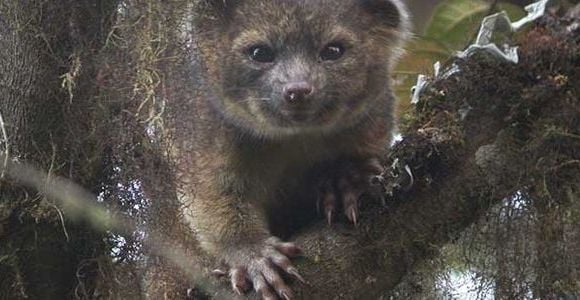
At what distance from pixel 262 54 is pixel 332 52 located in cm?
24

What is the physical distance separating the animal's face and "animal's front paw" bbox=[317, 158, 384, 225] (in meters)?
0.17

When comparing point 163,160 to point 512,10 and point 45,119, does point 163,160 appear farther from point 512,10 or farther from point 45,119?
point 512,10

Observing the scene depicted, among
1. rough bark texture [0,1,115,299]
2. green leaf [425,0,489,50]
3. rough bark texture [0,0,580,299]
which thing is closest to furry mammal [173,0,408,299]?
green leaf [425,0,489,50]

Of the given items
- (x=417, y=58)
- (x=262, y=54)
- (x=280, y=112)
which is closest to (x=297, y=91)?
(x=280, y=112)

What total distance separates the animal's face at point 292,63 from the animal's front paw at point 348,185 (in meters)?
0.17

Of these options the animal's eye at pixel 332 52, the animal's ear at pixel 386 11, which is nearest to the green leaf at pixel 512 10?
the animal's ear at pixel 386 11

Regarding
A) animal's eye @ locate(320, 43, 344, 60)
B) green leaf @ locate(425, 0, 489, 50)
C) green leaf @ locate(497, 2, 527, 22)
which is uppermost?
green leaf @ locate(497, 2, 527, 22)

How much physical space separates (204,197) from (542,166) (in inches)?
53.4

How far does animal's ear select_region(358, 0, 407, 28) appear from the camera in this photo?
11.5ft

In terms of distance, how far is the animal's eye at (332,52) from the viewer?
10.8ft

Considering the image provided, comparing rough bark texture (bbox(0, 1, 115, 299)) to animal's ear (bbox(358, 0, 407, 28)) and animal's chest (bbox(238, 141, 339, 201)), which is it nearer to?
animal's chest (bbox(238, 141, 339, 201))

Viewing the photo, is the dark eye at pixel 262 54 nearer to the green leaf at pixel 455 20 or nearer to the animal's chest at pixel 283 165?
the animal's chest at pixel 283 165

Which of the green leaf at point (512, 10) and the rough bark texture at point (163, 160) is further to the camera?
the green leaf at point (512, 10)

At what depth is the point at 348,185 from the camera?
3.09m
